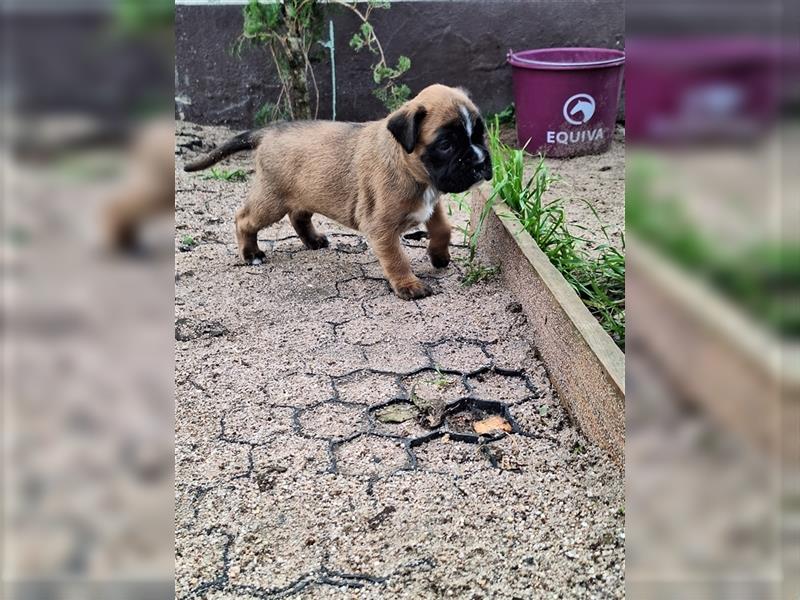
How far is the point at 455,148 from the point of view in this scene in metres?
3.32

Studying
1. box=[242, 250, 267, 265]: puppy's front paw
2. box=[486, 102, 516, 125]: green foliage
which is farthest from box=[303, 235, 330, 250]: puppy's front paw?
box=[486, 102, 516, 125]: green foliage

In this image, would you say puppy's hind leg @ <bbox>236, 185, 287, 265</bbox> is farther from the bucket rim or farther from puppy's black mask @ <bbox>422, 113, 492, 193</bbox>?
the bucket rim

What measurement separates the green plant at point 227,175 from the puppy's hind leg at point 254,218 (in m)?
1.32

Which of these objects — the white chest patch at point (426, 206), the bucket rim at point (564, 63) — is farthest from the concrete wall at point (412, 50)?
the white chest patch at point (426, 206)

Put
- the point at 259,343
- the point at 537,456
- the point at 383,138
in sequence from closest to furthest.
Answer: the point at 537,456 → the point at 259,343 → the point at 383,138

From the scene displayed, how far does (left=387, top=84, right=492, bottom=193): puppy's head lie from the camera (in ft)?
10.9

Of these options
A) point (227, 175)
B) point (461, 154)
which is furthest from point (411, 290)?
point (227, 175)

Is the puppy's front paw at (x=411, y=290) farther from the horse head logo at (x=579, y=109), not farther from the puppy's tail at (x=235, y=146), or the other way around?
the horse head logo at (x=579, y=109)

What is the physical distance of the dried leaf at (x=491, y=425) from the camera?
253 centimetres

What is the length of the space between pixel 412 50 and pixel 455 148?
3243mm
